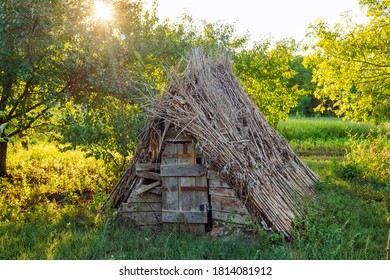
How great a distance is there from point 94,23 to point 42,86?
176 centimetres

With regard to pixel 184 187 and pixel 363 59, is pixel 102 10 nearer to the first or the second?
pixel 184 187

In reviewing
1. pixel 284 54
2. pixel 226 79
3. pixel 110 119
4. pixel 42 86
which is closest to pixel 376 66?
pixel 284 54

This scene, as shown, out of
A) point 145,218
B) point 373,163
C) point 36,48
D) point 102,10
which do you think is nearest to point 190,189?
point 145,218

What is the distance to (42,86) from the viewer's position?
860cm

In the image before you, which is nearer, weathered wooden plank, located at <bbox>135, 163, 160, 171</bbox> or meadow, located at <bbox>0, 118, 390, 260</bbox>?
meadow, located at <bbox>0, 118, 390, 260</bbox>

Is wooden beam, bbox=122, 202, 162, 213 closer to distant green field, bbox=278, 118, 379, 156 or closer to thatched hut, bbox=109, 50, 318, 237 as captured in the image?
thatched hut, bbox=109, 50, 318, 237

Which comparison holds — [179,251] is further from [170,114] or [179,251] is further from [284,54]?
[284,54]

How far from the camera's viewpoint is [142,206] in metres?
6.95

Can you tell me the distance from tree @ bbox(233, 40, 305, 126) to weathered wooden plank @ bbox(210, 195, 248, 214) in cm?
881

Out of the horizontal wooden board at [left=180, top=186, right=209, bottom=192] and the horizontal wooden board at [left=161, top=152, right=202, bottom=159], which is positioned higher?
the horizontal wooden board at [left=161, top=152, right=202, bottom=159]

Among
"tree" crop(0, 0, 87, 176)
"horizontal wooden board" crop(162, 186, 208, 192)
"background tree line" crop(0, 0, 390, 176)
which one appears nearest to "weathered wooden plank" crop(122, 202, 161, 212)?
"horizontal wooden board" crop(162, 186, 208, 192)

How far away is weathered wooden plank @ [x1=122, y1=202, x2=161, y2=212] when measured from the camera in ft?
22.7

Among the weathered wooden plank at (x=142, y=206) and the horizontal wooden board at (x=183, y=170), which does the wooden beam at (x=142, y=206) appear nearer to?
the weathered wooden plank at (x=142, y=206)

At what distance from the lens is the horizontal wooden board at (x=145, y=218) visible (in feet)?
22.8
